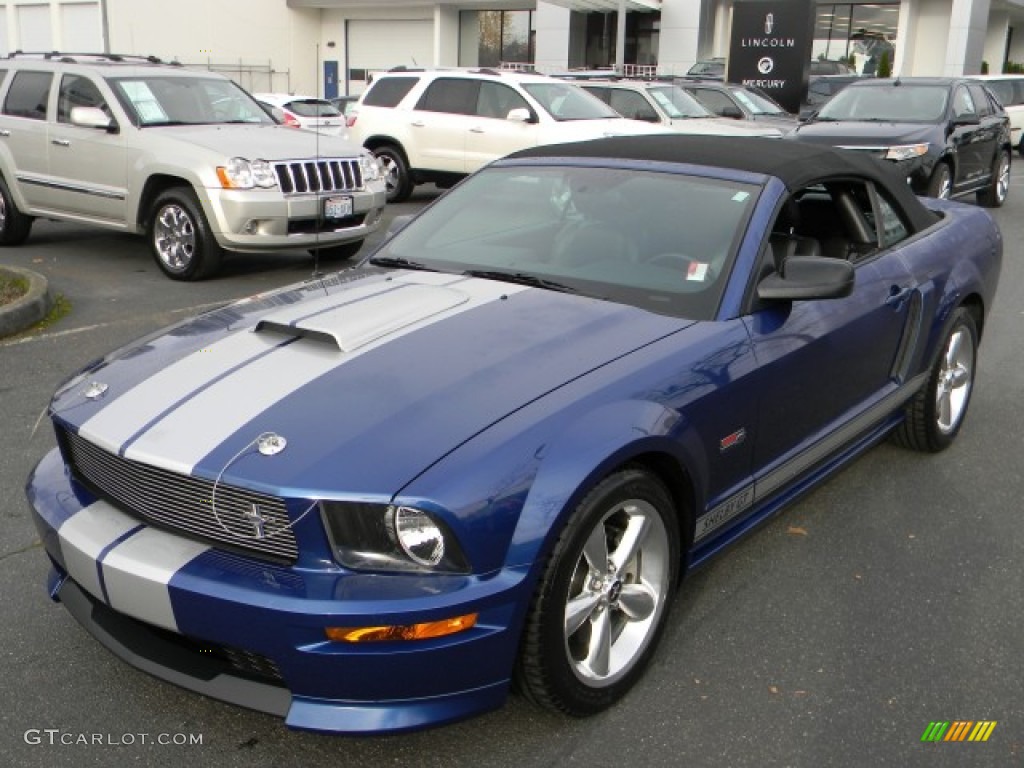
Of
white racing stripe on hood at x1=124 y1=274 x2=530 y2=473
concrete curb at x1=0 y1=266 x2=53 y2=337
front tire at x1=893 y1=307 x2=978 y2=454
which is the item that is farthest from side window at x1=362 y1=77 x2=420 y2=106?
white racing stripe on hood at x1=124 y1=274 x2=530 y2=473

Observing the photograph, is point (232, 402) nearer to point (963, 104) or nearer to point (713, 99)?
point (963, 104)

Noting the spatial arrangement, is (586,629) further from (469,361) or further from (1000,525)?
(1000,525)

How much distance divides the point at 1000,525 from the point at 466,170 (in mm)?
10504

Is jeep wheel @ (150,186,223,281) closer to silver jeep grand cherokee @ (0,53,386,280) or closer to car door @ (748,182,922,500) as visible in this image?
silver jeep grand cherokee @ (0,53,386,280)

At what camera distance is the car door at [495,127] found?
Answer: 1334cm

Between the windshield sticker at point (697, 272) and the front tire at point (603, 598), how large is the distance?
0.87 m

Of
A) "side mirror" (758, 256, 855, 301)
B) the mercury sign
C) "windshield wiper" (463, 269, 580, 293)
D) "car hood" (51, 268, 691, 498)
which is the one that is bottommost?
"car hood" (51, 268, 691, 498)

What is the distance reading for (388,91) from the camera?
14.7 meters

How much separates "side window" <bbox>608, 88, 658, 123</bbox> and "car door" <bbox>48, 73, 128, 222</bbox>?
832 cm

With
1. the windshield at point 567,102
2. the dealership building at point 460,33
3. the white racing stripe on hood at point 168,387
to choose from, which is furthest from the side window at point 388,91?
the dealership building at point 460,33

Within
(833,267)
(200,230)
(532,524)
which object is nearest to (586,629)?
(532,524)

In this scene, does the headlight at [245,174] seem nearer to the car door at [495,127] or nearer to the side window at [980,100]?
the car door at [495,127]

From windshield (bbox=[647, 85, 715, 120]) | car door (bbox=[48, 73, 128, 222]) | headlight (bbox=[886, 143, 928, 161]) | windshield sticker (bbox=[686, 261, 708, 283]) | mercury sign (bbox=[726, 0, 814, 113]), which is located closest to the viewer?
windshield sticker (bbox=[686, 261, 708, 283])

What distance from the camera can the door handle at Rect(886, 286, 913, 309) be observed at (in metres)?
4.28
